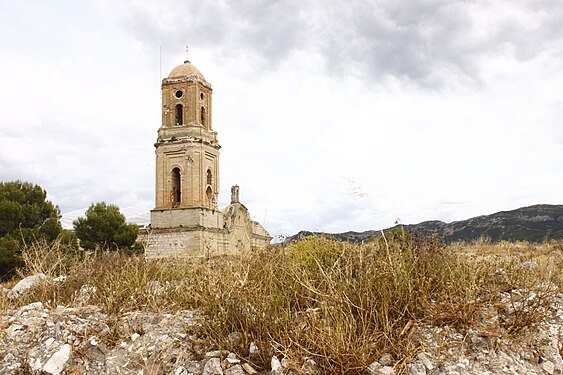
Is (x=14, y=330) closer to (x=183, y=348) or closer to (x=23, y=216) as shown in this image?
(x=183, y=348)

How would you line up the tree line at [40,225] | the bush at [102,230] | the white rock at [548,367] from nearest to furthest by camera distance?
the white rock at [548,367], the tree line at [40,225], the bush at [102,230]

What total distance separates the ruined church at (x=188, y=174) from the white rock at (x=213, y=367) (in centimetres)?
2747

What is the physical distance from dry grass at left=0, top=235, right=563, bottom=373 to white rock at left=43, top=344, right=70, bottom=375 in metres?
0.76

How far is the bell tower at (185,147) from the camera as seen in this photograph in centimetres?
3328

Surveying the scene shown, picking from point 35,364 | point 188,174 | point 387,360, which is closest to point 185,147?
point 188,174

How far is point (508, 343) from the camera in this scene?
14.1 feet

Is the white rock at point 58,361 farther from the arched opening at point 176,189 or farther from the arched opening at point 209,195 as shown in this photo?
the arched opening at point 209,195

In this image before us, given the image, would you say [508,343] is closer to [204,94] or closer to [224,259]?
[224,259]

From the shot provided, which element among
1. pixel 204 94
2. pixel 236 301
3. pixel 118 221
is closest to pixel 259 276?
pixel 236 301

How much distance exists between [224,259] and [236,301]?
1.90 m

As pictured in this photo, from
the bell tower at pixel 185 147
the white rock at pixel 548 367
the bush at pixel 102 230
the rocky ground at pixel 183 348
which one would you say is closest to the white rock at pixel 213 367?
the rocky ground at pixel 183 348

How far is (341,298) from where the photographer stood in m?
4.42

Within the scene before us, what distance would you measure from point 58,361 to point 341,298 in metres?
2.68

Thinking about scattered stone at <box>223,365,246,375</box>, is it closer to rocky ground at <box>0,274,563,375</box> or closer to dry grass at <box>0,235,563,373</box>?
rocky ground at <box>0,274,563,375</box>
